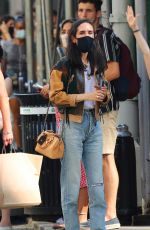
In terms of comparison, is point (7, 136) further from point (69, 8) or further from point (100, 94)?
point (69, 8)

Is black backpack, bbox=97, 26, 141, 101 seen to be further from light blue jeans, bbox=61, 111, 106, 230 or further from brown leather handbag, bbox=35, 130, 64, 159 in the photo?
brown leather handbag, bbox=35, 130, 64, 159

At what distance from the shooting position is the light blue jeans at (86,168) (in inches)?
418

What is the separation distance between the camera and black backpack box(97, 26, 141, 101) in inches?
454

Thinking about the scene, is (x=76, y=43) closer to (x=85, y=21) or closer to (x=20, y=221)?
(x=85, y=21)

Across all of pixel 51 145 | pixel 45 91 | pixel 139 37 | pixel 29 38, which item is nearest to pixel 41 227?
pixel 45 91

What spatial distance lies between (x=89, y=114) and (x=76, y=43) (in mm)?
618

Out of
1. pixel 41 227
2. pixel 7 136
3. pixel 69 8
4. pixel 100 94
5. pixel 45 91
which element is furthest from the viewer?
pixel 69 8

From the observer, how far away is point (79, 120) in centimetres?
1065

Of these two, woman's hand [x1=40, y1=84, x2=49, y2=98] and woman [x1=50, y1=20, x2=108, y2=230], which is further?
woman's hand [x1=40, y1=84, x2=49, y2=98]

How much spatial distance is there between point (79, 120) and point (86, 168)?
0.43 m

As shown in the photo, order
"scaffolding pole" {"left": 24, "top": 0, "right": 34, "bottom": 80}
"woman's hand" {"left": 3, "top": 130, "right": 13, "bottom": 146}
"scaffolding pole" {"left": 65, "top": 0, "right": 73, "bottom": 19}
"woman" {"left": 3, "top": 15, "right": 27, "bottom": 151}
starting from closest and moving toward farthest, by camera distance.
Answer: "woman's hand" {"left": 3, "top": 130, "right": 13, "bottom": 146} < "scaffolding pole" {"left": 65, "top": 0, "right": 73, "bottom": 19} < "woman" {"left": 3, "top": 15, "right": 27, "bottom": 151} < "scaffolding pole" {"left": 24, "top": 0, "right": 34, "bottom": 80}

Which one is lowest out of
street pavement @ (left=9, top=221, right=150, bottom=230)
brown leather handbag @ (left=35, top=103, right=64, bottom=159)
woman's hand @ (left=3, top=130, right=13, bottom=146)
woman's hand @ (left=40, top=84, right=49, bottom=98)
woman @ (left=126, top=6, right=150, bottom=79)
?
street pavement @ (left=9, top=221, right=150, bottom=230)

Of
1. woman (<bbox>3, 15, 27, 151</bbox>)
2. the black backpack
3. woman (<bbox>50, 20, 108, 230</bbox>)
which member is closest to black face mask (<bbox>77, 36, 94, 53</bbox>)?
woman (<bbox>50, 20, 108, 230</bbox>)

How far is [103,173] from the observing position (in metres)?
11.4
